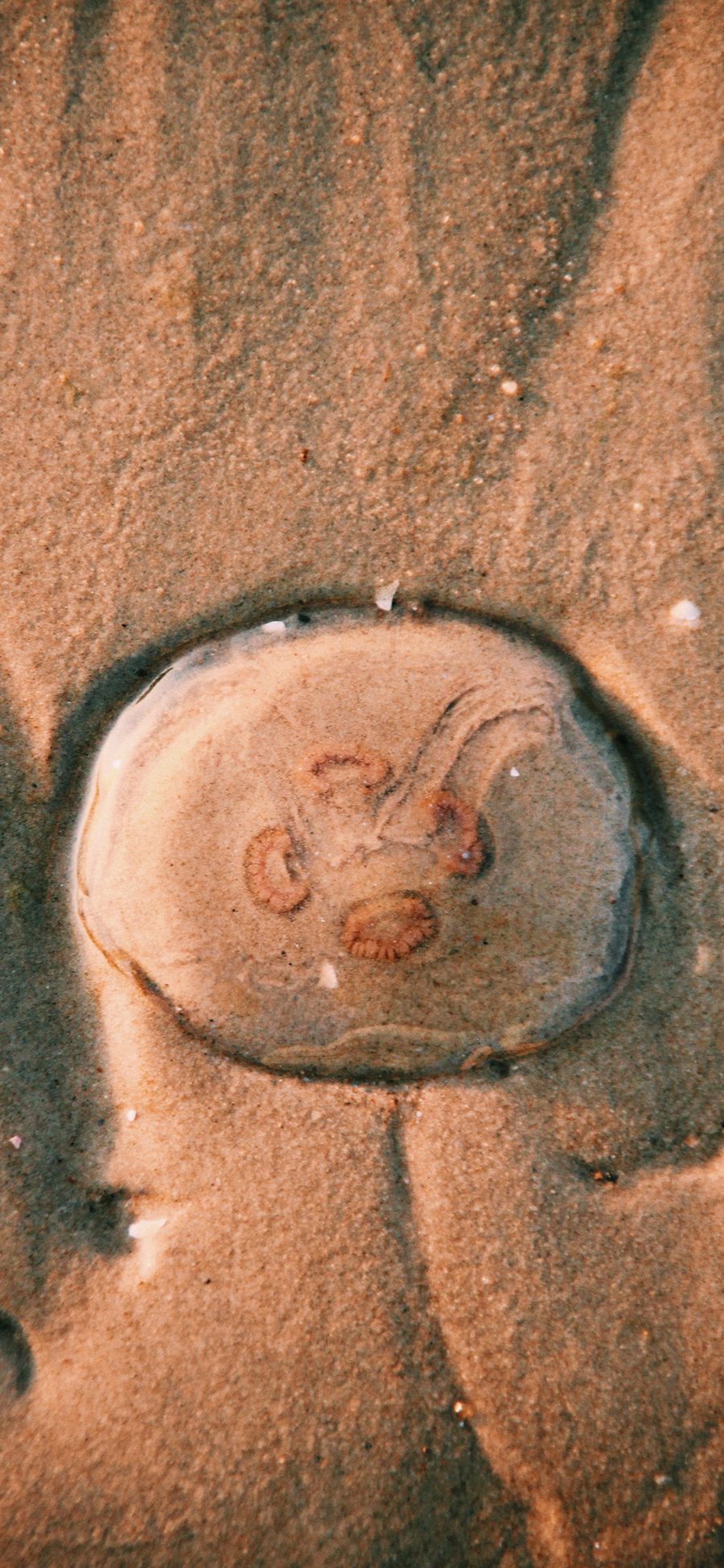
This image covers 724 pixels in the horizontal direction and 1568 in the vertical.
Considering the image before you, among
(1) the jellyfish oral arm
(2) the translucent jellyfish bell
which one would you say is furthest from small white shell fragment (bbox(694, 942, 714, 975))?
(1) the jellyfish oral arm

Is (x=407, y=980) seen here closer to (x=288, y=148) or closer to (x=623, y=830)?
(x=623, y=830)

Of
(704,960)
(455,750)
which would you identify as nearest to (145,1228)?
(455,750)

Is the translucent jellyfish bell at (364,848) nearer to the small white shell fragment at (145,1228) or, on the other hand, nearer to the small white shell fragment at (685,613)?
the small white shell fragment at (685,613)

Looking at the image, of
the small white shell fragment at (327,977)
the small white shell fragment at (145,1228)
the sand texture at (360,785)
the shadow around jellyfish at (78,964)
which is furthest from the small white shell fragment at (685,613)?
the small white shell fragment at (145,1228)

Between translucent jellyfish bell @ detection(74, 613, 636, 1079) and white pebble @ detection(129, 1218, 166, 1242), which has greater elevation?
translucent jellyfish bell @ detection(74, 613, 636, 1079)

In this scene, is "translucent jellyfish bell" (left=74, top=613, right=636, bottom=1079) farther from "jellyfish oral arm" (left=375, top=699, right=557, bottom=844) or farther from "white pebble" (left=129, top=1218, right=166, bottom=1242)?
"white pebble" (left=129, top=1218, right=166, bottom=1242)

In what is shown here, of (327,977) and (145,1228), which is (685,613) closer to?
(327,977)

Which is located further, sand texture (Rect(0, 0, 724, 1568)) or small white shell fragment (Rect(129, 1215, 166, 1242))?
small white shell fragment (Rect(129, 1215, 166, 1242))

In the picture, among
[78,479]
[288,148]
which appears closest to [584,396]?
[288,148]
